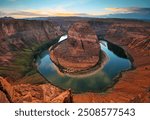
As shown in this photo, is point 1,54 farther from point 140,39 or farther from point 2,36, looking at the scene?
point 140,39

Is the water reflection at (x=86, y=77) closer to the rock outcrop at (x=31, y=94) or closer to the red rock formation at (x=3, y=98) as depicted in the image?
the rock outcrop at (x=31, y=94)

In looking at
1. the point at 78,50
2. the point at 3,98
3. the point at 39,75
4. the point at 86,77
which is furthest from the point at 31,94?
the point at 78,50

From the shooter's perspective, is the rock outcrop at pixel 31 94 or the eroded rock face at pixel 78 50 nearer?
the rock outcrop at pixel 31 94

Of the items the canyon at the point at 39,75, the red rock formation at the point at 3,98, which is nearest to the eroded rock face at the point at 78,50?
the canyon at the point at 39,75

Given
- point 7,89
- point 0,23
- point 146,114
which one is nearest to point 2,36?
point 0,23

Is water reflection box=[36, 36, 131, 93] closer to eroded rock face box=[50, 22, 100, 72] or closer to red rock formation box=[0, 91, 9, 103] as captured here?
eroded rock face box=[50, 22, 100, 72]
